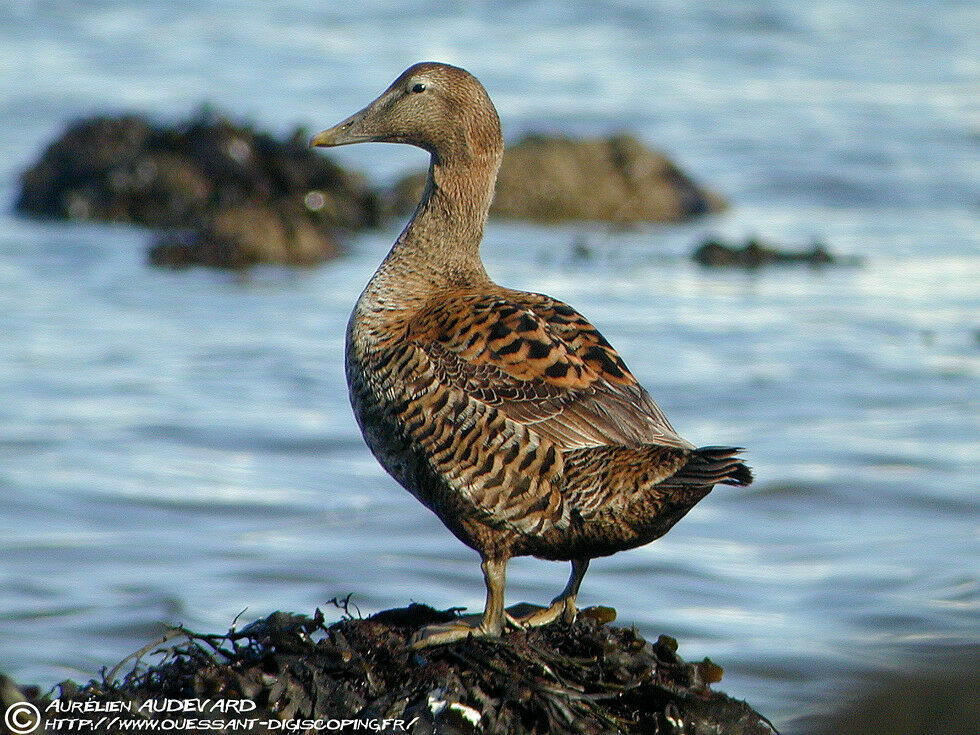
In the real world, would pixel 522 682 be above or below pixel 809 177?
below

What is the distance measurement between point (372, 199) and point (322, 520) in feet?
22.1

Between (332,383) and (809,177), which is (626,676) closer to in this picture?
(332,383)

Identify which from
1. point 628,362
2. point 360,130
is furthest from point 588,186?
point 360,130

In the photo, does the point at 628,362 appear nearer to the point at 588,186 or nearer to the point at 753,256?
Answer: the point at 753,256

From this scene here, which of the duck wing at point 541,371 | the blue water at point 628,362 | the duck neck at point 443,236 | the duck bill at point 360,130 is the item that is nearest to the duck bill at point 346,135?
the duck bill at point 360,130

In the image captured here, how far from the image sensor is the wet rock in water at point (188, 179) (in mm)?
12617

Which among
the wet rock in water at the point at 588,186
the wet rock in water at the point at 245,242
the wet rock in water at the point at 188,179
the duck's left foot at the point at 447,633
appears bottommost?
the duck's left foot at the point at 447,633

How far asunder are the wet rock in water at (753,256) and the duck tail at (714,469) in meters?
7.85

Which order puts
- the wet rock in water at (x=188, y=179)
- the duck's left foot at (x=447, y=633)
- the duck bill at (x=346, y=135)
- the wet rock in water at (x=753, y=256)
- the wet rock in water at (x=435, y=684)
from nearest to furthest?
the wet rock in water at (x=435, y=684)
the duck's left foot at (x=447, y=633)
the duck bill at (x=346, y=135)
the wet rock in water at (x=753, y=256)
the wet rock in water at (x=188, y=179)

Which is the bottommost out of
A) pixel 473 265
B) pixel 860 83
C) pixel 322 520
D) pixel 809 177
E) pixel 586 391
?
pixel 322 520

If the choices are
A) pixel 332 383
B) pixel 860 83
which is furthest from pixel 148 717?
pixel 860 83

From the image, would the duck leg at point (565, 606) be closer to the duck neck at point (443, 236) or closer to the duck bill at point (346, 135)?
the duck neck at point (443, 236)

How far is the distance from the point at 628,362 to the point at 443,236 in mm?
4512

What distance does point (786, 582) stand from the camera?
6258 mm
